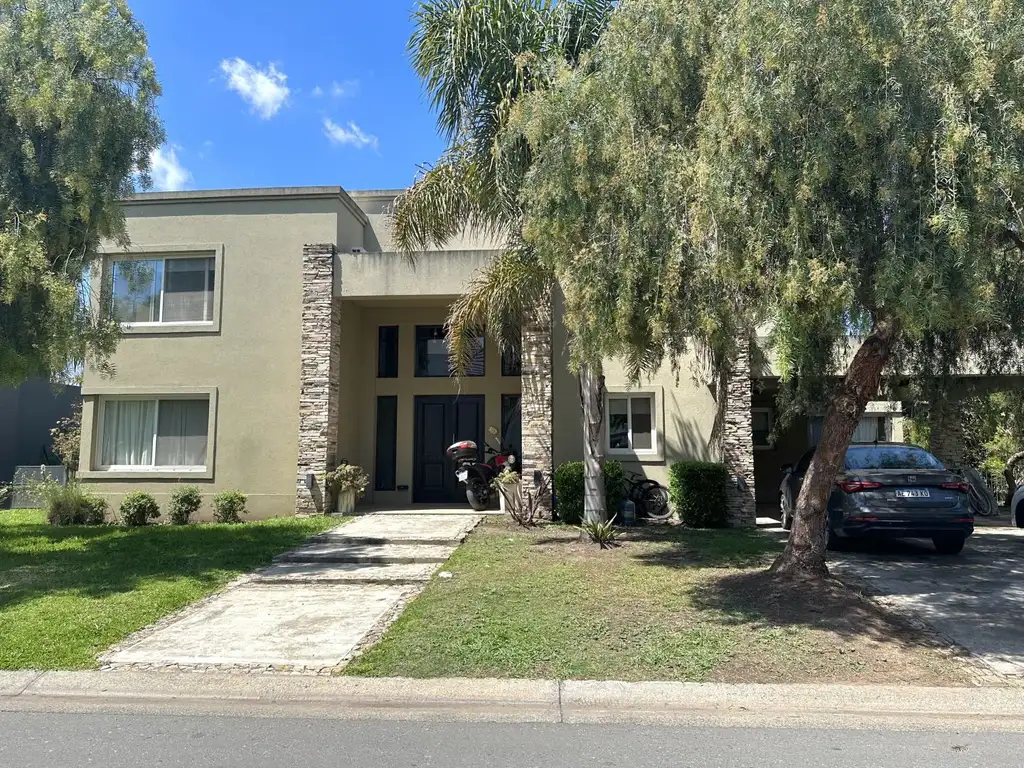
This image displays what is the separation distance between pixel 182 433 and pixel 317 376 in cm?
312

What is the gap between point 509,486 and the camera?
13.3 m

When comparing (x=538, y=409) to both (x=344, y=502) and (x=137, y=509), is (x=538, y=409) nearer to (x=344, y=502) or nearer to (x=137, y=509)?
Result: (x=344, y=502)

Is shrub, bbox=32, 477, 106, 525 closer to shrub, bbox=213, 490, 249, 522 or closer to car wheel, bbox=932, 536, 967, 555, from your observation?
shrub, bbox=213, 490, 249, 522

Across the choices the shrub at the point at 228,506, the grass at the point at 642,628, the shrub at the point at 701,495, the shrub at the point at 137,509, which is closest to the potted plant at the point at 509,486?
the shrub at the point at 701,495

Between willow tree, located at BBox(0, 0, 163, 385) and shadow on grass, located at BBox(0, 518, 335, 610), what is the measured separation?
2.60 metres

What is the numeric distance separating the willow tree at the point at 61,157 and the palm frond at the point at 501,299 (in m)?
5.09

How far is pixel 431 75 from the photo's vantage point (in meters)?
10.9

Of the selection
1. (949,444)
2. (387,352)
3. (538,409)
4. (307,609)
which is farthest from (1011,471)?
(307,609)

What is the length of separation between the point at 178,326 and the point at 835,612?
41.0 ft

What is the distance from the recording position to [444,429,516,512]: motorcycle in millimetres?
14117

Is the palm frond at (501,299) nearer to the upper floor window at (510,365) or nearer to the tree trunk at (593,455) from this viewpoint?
the tree trunk at (593,455)

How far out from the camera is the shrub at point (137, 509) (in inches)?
526

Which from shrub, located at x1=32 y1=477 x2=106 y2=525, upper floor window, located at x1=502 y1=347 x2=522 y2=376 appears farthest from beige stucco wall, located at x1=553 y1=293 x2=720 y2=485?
shrub, located at x1=32 y1=477 x2=106 y2=525

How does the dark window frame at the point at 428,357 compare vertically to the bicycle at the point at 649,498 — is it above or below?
above
